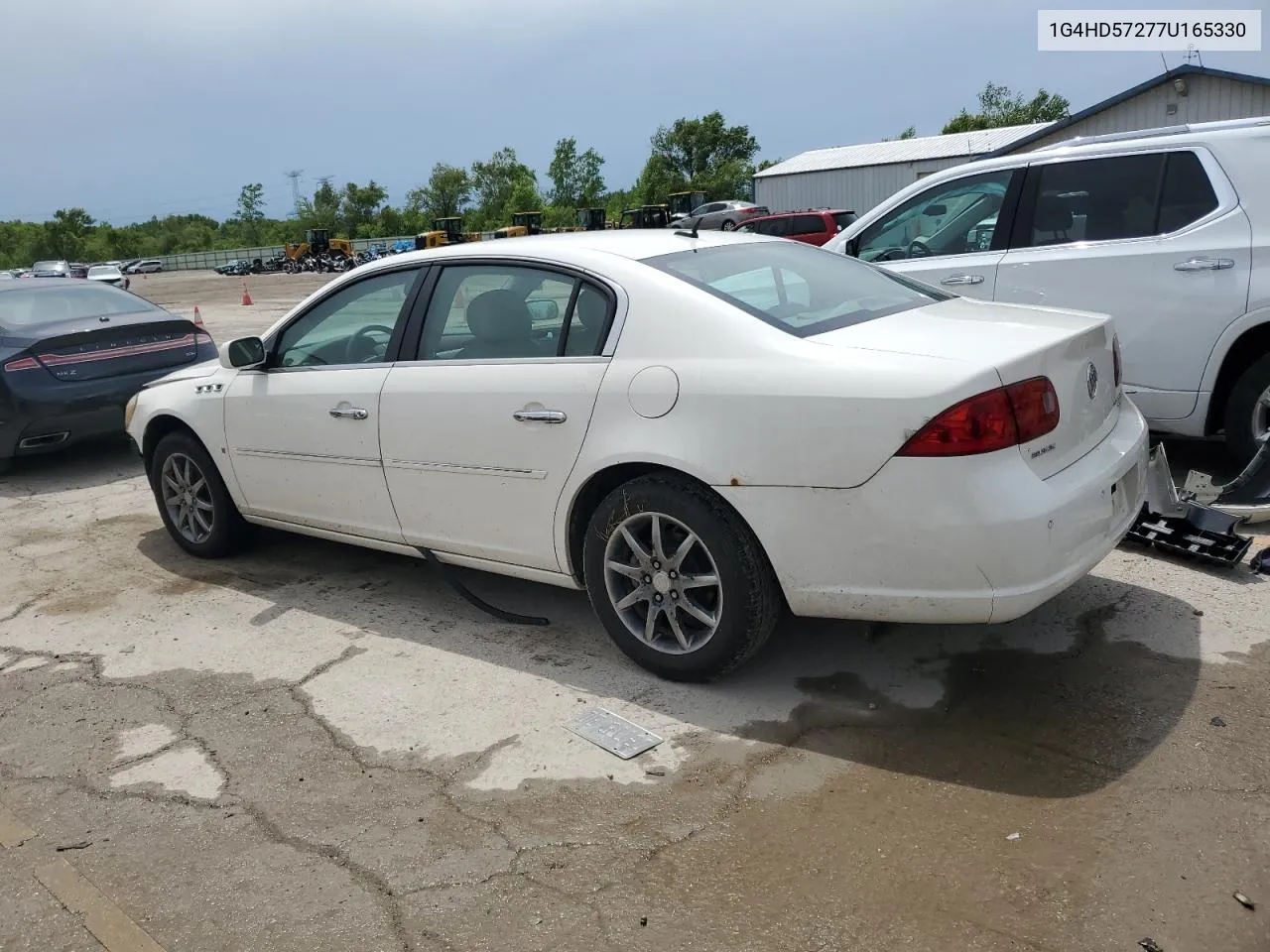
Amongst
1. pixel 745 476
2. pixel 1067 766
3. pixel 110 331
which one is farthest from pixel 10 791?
pixel 110 331

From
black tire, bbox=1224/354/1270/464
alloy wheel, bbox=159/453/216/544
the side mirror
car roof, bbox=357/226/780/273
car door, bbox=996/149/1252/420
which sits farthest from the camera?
alloy wheel, bbox=159/453/216/544

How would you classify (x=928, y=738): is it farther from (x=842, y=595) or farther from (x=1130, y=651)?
(x=1130, y=651)

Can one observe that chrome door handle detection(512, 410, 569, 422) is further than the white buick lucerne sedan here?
Yes

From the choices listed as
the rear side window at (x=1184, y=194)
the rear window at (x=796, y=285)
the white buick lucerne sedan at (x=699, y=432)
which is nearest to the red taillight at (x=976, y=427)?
the white buick lucerne sedan at (x=699, y=432)

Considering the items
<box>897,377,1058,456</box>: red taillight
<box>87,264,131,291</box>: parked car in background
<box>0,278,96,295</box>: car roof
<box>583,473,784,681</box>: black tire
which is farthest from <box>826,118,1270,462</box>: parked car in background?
<box>87,264,131,291</box>: parked car in background

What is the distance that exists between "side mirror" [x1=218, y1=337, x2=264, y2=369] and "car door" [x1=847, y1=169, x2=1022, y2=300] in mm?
3593

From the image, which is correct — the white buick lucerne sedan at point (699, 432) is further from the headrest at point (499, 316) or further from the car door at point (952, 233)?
the car door at point (952, 233)

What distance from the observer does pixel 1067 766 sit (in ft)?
10.3

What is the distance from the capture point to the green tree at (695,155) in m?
81.3

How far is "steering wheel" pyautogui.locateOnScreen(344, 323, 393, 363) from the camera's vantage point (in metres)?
4.60

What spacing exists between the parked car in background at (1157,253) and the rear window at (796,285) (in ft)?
6.10

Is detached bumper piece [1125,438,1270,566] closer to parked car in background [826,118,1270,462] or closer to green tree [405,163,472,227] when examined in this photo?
parked car in background [826,118,1270,462]

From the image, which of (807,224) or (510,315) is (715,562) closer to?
(510,315)

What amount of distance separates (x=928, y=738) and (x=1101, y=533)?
867mm
